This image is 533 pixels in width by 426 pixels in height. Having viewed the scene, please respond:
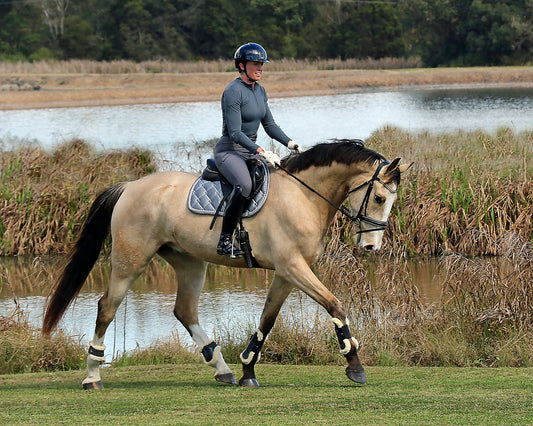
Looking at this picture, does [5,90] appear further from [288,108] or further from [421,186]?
[421,186]

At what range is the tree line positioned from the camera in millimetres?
62469

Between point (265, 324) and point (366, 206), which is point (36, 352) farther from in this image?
point (366, 206)

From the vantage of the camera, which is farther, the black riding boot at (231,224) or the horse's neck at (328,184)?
the black riding boot at (231,224)

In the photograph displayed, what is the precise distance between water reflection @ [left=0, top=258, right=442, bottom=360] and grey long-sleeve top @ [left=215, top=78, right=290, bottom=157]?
2.77m

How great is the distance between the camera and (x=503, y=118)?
104 ft

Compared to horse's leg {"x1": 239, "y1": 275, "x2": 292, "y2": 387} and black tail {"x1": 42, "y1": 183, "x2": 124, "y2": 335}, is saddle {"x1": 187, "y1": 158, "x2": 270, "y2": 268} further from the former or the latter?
black tail {"x1": 42, "y1": 183, "x2": 124, "y2": 335}

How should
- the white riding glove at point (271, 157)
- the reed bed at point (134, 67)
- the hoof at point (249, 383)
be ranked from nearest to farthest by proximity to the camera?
1. the white riding glove at point (271, 157)
2. the hoof at point (249, 383)
3. the reed bed at point (134, 67)

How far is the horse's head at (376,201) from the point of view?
7.18 m

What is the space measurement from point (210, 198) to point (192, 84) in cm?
4344

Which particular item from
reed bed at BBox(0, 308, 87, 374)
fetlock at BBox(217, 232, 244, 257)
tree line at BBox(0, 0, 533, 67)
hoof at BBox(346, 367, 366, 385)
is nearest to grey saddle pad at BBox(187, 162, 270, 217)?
fetlock at BBox(217, 232, 244, 257)

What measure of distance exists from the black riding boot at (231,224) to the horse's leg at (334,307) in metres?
0.60

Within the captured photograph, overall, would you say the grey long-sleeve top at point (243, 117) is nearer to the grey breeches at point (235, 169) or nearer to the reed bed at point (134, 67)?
the grey breeches at point (235, 169)

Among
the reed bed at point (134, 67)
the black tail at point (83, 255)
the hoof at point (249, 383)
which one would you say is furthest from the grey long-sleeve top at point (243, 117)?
the reed bed at point (134, 67)

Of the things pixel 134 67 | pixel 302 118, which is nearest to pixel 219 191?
pixel 302 118
